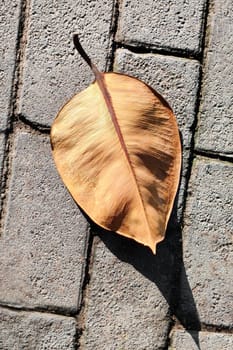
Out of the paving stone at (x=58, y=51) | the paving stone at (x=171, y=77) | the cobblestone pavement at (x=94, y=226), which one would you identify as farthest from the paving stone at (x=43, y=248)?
the paving stone at (x=171, y=77)

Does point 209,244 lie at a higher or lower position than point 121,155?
lower

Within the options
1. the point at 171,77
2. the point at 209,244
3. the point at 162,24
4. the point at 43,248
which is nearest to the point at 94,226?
the point at 43,248

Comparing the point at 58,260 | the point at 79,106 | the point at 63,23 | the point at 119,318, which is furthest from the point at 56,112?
the point at 119,318

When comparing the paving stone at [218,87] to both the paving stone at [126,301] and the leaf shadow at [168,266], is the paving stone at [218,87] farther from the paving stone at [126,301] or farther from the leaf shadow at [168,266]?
the paving stone at [126,301]

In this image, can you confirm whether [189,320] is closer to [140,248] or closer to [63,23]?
[140,248]

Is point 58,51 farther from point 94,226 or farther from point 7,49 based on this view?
point 94,226

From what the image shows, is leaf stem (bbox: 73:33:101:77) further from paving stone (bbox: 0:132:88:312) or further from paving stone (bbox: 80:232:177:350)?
paving stone (bbox: 80:232:177:350)
